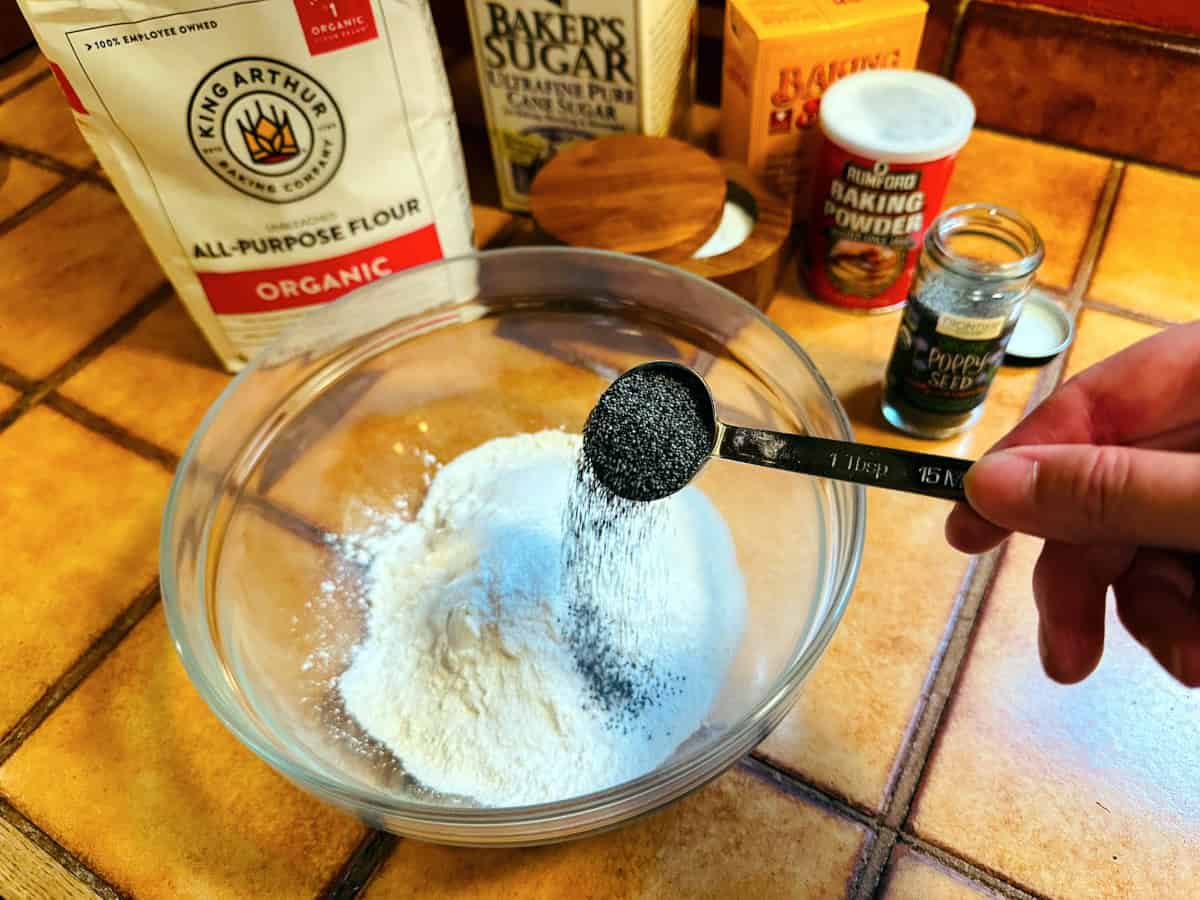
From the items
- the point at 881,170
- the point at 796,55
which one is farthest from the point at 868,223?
the point at 796,55

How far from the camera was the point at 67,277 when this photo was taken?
89cm

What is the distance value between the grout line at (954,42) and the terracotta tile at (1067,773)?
567 millimetres

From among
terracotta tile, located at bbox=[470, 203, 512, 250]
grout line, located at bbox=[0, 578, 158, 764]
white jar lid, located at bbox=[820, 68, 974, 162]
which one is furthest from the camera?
terracotta tile, located at bbox=[470, 203, 512, 250]

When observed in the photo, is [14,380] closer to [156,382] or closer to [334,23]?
[156,382]

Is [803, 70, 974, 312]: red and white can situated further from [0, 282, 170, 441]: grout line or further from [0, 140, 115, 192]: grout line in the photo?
[0, 140, 115, 192]: grout line

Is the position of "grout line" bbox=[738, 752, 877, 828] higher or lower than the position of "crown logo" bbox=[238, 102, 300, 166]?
lower

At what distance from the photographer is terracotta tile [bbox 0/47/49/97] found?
1.08 meters

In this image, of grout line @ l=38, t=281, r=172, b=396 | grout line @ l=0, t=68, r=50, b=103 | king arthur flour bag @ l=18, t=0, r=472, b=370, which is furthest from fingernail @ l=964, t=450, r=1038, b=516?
grout line @ l=0, t=68, r=50, b=103

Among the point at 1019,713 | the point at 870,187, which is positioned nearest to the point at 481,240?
the point at 870,187

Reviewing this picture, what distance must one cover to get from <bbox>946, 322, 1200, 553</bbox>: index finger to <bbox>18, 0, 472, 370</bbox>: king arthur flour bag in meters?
0.44

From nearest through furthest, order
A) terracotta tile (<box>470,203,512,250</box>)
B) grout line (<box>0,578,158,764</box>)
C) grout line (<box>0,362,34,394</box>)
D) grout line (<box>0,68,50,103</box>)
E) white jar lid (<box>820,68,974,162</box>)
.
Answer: grout line (<box>0,578,158,764</box>) < white jar lid (<box>820,68,974,162</box>) < grout line (<box>0,362,34,394</box>) < terracotta tile (<box>470,203,512,250</box>) < grout line (<box>0,68,50,103</box>)

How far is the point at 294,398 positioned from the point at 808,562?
16.1 inches

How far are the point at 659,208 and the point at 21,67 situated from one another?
855 millimetres

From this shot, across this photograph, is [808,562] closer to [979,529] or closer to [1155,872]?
[979,529]
